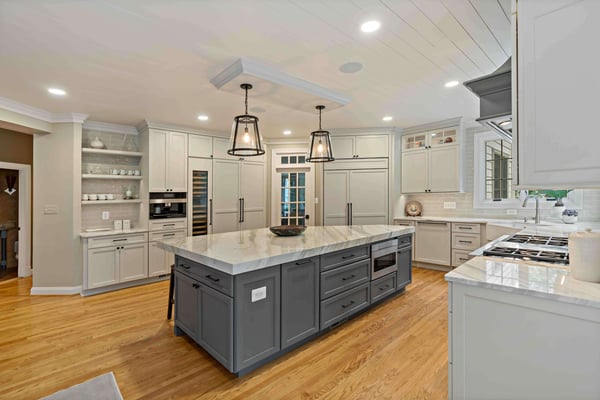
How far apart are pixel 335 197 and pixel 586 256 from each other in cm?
425

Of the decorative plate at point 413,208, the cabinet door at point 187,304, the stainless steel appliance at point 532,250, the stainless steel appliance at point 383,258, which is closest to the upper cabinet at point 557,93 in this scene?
the stainless steel appliance at point 532,250

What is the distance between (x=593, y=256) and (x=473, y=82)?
1.12m

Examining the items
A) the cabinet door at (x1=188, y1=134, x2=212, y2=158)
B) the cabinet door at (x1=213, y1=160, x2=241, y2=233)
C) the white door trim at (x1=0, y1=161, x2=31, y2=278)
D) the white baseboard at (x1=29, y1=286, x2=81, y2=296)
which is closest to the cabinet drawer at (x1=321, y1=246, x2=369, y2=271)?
the cabinet door at (x1=213, y1=160, x2=241, y2=233)

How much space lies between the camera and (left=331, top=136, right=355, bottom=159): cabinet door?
18.2 ft

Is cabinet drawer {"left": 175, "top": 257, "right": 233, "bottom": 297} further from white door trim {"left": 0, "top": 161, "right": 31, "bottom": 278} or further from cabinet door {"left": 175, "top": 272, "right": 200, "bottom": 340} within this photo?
white door trim {"left": 0, "top": 161, "right": 31, "bottom": 278}

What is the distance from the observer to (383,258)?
3510 mm

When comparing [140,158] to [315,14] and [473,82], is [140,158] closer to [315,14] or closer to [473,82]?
[315,14]

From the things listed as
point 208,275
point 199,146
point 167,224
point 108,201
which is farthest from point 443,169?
point 108,201

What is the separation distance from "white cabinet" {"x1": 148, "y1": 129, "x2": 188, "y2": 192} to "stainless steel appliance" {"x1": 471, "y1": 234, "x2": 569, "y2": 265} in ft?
14.5

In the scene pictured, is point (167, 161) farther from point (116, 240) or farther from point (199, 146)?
point (116, 240)

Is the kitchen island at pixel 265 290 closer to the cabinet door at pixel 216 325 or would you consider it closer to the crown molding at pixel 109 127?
the cabinet door at pixel 216 325

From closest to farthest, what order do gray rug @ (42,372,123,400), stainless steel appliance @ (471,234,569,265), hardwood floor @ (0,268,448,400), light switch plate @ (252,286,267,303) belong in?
gray rug @ (42,372,123,400) → stainless steel appliance @ (471,234,569,265) → hardwood floor @ (0,268,448,400) → light switch plate @ (252,286,267,303)

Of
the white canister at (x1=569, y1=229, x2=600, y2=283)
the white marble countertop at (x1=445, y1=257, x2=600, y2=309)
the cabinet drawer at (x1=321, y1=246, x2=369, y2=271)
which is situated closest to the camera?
the white marble countertop at (x1=445, y1=257, x2=600, y2=309)

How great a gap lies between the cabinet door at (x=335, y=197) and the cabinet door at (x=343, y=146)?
13.2 inches
